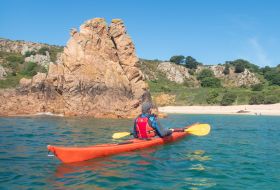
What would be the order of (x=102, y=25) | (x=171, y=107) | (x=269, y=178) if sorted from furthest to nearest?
(x=171, y=107) < (x=102, y=25) < (x=269, y=178)

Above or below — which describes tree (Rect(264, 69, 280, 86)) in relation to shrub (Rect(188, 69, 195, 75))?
below

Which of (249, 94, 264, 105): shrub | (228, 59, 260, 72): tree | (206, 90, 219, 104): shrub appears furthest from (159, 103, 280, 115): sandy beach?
(228, 59, 260, 72): tree

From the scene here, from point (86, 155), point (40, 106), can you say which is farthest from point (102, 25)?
point (86, 155)

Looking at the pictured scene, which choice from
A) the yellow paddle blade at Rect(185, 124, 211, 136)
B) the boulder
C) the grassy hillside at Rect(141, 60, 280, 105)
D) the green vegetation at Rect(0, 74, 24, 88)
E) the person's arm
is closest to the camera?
the person's arm

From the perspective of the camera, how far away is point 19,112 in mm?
30125

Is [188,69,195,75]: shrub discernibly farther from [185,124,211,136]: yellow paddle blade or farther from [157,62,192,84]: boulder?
[185,124,211,136]: yellow paddle blade

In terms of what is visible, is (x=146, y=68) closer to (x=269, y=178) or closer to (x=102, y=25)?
(x=102, y=25)

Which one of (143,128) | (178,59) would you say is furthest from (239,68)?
(143,128)

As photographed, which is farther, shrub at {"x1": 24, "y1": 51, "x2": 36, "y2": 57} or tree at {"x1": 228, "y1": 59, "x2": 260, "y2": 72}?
tree at {"x1": 228, "y1": 59, "x2": 260, "y2": 72}

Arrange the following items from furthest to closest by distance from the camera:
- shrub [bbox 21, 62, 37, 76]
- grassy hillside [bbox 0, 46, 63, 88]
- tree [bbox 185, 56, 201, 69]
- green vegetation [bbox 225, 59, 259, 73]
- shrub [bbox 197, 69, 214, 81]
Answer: tree [bbox 185, 56, 201, 69] → green vegetation [bbox 225, 59, 259, 73] → shrub [bbox 197, 69, 214, 81] → shrub [bbox 21, 62, 37, 76] → grassy hillside [bbox 0, 46, 63, 88]

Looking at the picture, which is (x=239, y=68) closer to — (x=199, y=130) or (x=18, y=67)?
(x=18, y=67)

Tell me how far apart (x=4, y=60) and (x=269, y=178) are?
64819mm

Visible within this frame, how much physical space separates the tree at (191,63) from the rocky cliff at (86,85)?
69229mm

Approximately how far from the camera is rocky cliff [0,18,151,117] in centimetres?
2995
